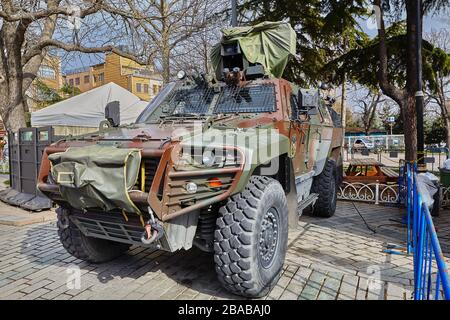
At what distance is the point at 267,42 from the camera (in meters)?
6.01

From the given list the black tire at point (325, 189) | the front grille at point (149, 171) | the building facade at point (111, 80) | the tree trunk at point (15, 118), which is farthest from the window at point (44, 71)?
the front grille at point (149, 171)

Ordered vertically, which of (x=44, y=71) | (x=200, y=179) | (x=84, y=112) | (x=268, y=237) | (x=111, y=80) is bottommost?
(x=268, y=237)

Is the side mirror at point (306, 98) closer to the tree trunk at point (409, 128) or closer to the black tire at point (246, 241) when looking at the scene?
the black tire at point (246, 241)

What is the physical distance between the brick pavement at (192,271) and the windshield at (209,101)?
70.9 inches

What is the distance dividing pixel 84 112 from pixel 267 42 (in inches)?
282

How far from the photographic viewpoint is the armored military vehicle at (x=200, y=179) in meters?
2.99

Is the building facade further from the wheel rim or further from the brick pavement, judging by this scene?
the wheel rim

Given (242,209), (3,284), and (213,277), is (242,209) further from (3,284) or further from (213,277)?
(3,284)

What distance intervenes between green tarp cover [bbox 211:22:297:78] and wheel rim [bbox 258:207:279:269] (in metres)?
2.88

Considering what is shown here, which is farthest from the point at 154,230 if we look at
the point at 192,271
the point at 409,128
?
the point at 409,128

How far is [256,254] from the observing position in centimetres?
330

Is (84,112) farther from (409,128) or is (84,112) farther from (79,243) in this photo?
(409,128)

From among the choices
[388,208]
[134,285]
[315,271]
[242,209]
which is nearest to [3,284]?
[134,285]

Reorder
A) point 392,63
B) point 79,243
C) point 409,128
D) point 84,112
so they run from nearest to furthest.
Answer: point 79,243
point 409,128
point 392,63
point 84,112
